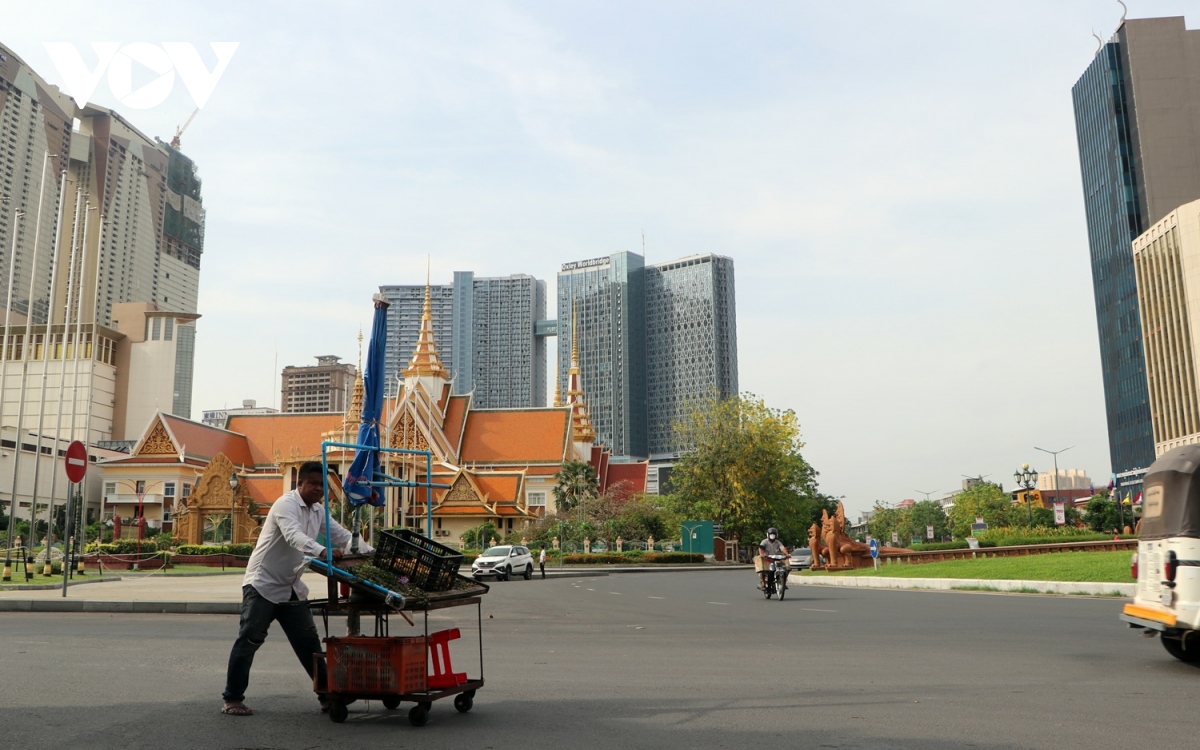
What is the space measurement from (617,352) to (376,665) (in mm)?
170535

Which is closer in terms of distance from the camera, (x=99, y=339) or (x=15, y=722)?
(x=15, y=722)

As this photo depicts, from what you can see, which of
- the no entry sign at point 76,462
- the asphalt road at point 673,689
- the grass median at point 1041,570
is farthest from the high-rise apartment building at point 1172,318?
the no entry sign at point 76,462

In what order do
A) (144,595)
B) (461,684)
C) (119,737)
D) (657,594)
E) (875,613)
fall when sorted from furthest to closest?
1. (657,594)
2. (144,595)
3. (875,613)
4. (461,684)
5. (119,737)

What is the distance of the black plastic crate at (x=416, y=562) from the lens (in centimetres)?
640

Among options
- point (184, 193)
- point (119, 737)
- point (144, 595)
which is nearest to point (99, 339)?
point (184, 193)

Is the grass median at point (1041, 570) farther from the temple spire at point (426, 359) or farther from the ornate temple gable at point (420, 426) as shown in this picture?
the temple spire at point (426, 359)

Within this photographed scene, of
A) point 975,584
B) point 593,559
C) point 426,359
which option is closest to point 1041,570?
point 975,584

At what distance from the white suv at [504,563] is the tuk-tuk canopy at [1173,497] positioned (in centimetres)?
2579

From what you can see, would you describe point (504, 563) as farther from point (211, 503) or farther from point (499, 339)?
point (499, 339)

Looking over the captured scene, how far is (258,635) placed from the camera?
20.9ft

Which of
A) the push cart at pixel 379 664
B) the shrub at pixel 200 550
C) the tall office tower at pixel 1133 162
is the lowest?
the push cart at pixel 379 664

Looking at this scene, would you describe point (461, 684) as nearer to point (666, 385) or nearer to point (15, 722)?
point (15, 722)

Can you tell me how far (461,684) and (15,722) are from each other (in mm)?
2848

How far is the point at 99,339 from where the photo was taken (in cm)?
10438
